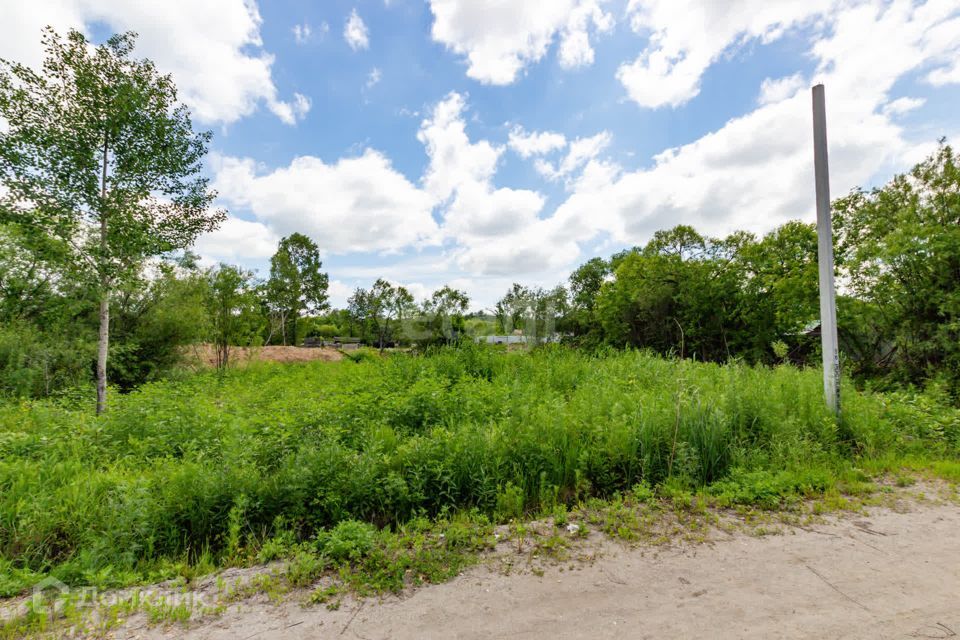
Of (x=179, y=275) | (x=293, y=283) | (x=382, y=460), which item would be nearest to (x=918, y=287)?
(x=382, y=460)

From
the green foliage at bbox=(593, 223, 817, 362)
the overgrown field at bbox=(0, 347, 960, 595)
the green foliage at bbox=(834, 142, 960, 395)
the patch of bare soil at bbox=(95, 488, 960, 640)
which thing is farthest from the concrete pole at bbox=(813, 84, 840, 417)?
the green foliage at bbox=(593, 223, 817, 362)

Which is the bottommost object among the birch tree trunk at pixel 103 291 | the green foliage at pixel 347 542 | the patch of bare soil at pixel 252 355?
the green foliage at pixel 347 542

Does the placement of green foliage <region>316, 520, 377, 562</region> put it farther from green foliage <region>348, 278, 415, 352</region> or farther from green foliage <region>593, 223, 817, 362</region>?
green foliage <region>348, 278, 415, 352</region>

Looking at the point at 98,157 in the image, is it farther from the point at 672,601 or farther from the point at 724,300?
the point at 724,300

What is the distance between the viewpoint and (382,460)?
377cm

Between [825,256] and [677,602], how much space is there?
15.6ft

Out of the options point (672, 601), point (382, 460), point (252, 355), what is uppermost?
point (252, 355)

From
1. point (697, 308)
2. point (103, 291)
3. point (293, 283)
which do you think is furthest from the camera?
point (293, 283)

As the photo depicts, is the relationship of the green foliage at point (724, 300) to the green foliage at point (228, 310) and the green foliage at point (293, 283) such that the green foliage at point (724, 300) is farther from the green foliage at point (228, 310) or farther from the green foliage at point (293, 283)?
the green foliage at point (293, 283)

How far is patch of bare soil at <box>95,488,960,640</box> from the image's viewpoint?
2.05 metres

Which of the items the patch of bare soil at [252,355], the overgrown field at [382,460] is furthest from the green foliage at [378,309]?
the overgrown field at [382,460]

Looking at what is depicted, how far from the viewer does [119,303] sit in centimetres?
1193

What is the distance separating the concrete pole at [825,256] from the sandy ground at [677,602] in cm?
245

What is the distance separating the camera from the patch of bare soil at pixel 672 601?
2.05m
